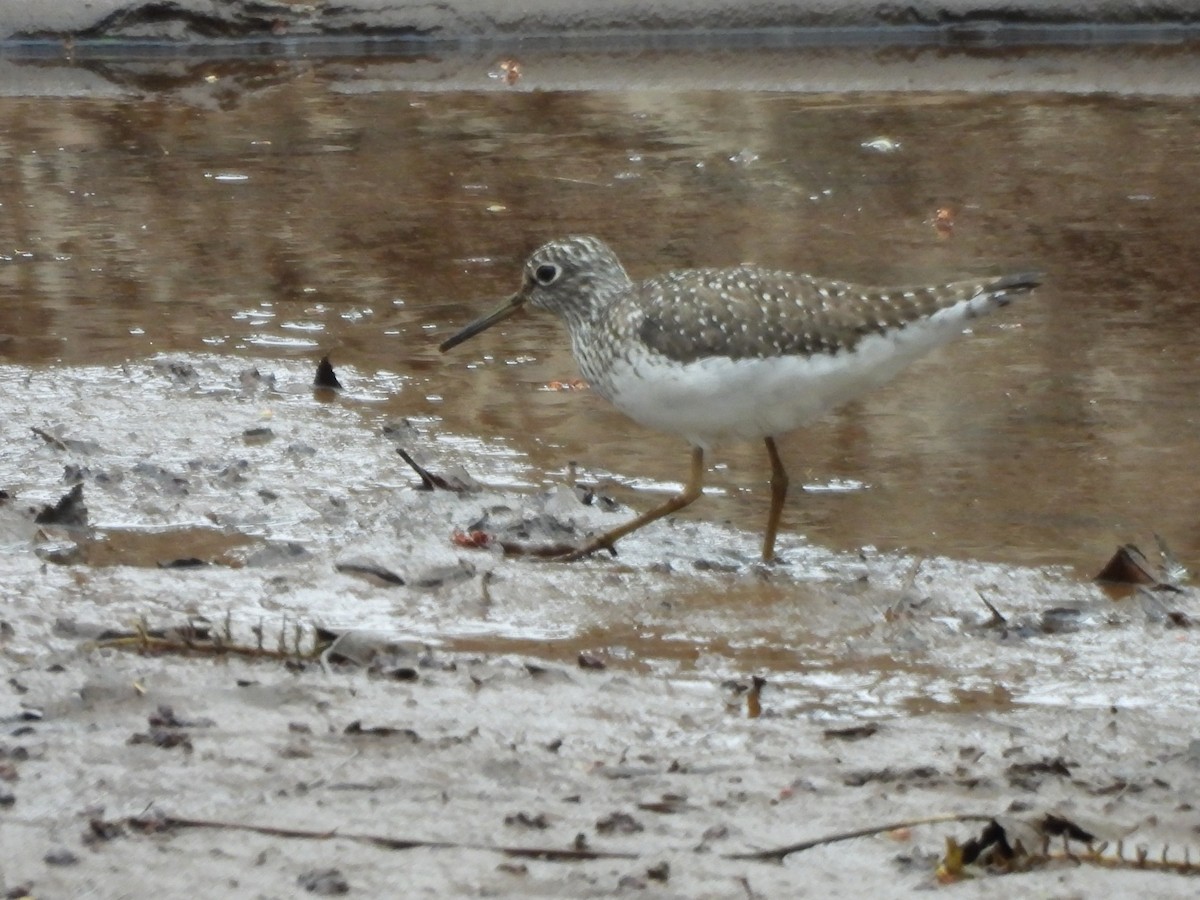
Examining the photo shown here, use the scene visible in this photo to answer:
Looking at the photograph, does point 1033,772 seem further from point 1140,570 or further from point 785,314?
point 785,314

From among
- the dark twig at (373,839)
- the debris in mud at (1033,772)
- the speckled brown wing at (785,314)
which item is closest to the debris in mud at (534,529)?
the speckled brown wing at (785,314)

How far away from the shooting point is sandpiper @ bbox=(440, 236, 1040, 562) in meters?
5.09

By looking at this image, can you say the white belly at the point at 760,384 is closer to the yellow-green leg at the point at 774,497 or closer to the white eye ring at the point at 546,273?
the yellow-green leg at the point at 774,497

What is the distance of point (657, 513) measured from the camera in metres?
5.36

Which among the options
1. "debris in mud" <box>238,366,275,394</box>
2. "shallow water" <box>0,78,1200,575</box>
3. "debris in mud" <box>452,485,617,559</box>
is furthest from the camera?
"debris in mud" <box>238,366,275,394</box>

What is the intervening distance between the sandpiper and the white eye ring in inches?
19.7

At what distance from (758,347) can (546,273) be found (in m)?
1.09

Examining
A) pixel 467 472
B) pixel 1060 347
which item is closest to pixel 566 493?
pixel 467 472

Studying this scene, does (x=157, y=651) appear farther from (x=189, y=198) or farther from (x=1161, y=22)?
(x=1161, y=22)

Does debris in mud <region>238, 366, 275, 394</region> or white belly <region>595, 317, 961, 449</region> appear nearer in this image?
white belly <region>595, 317, 961, 449</region>

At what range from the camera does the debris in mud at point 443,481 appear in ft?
17.8

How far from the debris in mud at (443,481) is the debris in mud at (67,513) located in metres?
0.93

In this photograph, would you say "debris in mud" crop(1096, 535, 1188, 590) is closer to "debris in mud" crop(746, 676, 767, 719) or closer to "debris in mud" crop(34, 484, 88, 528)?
"debris in mud" crop(746, 676, 767, 719)

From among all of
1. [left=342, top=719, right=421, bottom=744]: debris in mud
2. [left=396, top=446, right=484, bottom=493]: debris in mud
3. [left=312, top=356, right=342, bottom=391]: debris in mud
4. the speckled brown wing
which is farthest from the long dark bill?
[left=342, top=719, right=421, bottom=744]: debris in mud
